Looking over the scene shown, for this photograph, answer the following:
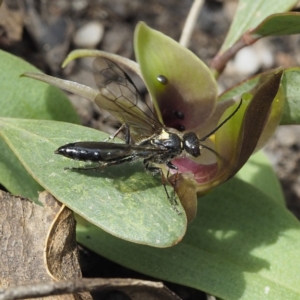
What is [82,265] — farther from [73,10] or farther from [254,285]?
[73,10]

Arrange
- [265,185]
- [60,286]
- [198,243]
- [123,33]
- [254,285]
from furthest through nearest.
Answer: [123,33] → [265,185] → [198,243] → [254,285] → [60,286]

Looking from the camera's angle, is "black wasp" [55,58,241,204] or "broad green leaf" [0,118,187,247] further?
"black wasp" [55,58,241,204]

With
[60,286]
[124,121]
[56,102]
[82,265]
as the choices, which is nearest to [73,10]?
[56,102]

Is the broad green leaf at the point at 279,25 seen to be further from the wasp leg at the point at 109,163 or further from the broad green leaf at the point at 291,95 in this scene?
the wasp leg at the point at 109,163

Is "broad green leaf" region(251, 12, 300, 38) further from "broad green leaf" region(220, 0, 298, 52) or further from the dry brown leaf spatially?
the dry brown leaf

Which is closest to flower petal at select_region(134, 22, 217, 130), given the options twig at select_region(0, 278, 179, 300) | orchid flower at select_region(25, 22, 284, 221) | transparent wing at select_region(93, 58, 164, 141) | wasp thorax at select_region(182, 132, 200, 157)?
orchid flower at select_region(25, 22, 284, 221)

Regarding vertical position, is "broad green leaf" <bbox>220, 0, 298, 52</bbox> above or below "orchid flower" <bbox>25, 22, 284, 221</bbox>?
above

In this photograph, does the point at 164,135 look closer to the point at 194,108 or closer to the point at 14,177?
the point at 194,108
